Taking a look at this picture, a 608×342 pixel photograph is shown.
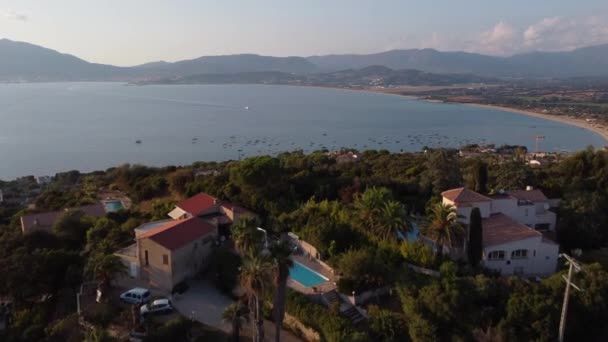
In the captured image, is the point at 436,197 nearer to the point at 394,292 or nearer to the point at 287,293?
the point at 394,292

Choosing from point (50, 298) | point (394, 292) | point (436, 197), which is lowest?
point (50, 298)

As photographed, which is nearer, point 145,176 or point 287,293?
point 287,293

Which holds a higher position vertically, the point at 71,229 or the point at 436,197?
the point at 436,197

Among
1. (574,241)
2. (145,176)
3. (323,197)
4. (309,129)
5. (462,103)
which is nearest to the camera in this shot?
(574,241)

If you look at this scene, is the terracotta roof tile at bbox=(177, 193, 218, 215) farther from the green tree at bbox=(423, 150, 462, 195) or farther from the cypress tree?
the cypress tree

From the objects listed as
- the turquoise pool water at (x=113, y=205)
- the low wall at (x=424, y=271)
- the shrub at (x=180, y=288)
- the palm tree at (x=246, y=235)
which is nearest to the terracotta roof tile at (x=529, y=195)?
the low wall at (x=424, y=271)

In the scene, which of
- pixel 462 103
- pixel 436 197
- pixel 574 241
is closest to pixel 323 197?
pixel 436 197
